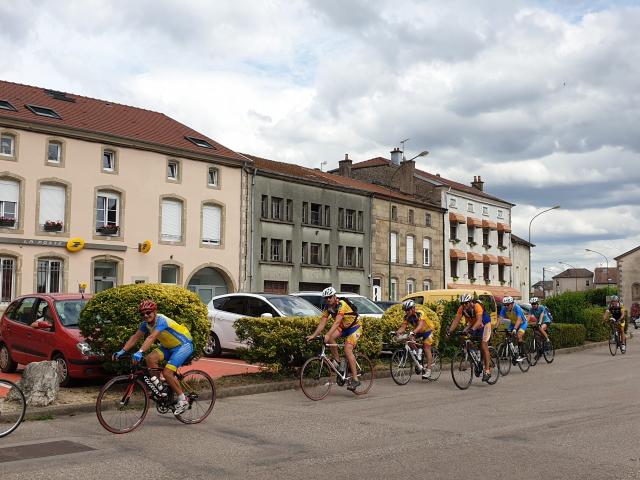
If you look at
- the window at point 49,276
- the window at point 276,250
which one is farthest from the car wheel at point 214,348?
the window at point 276,250

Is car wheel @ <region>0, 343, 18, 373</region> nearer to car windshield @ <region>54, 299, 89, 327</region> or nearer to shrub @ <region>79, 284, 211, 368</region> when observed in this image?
car windshield @ <region>54, 299, 89, 327</region>

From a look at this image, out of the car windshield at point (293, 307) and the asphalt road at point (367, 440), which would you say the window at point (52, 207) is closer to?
the car windshield at point (293, 307)

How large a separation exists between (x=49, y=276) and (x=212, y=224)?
371 inches

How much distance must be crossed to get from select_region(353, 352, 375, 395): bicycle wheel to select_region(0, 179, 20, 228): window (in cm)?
2295

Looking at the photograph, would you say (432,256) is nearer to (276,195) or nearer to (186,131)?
(276,195)

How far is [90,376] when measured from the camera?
39.2 ft

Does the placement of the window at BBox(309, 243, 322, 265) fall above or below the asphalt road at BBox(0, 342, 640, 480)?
above

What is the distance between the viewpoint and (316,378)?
464 inches

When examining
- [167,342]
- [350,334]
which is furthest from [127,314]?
[350,334]

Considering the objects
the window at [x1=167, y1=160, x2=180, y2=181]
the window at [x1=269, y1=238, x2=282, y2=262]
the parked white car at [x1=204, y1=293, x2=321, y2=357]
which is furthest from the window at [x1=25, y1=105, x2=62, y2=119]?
the parked white car at [x1=204, y1=293, x2=321, y2=357]

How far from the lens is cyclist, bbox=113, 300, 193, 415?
9016mm

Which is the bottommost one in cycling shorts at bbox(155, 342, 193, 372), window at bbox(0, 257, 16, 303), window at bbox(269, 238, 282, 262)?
cycling shorts at bbox(155, 342, 193, 372)

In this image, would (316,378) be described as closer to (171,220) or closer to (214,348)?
(214,348)

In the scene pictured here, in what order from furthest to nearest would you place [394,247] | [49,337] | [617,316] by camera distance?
1. [394,247]
2. [617,316]
3. [49,337]
